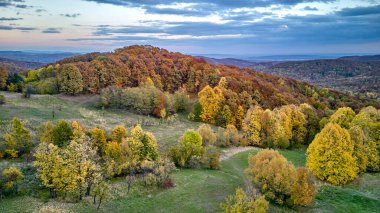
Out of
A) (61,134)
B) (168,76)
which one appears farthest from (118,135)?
(168,76)

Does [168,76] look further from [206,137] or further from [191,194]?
[191,194]

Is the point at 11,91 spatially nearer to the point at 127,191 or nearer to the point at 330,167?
the point at 127,191

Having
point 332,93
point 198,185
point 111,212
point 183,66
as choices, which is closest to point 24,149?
point 111,212

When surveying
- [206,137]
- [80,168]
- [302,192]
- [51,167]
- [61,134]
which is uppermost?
[61,134]

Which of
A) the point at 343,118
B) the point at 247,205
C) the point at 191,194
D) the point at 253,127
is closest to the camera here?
the point at 247,205

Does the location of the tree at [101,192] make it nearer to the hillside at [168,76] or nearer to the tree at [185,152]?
the tree at [185,152]

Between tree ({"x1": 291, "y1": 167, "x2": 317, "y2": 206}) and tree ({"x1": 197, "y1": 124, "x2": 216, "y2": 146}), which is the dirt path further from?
tree ({"x1": 291, "y1": 167, "x2": 317, "y2": 206})
